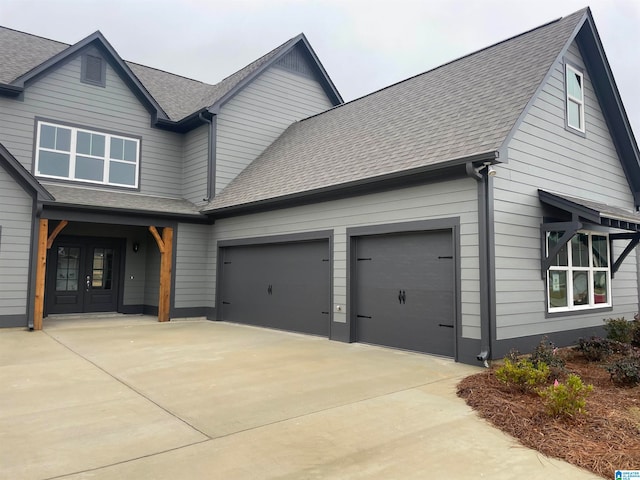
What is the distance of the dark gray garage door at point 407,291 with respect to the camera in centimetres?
735

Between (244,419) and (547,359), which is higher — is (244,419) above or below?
below

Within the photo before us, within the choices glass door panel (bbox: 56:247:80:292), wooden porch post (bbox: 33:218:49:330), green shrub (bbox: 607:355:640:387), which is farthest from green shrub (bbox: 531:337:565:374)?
glass door panel (bbox: 56:247:80:292)

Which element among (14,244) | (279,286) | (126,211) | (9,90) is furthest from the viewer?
(126,211)

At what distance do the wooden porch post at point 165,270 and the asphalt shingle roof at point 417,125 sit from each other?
1.35 meters

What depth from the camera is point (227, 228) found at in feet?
40.4

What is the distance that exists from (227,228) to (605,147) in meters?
9.12

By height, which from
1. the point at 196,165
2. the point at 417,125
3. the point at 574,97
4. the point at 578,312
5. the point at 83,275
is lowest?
the point at 578,312

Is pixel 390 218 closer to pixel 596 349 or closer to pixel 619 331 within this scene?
pixel 596 349

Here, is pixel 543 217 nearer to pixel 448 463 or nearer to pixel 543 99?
pixel 543 99

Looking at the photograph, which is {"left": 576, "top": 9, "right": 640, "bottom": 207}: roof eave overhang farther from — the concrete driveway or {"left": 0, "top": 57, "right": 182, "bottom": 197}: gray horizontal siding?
{"left": 0, "top": 57, "right": 182, "bottom": 197}: gray horizontal siding

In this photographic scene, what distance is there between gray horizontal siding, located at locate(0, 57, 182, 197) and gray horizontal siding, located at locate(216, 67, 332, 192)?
174 cm

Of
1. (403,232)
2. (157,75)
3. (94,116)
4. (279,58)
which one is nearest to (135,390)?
Answer: (403,232)

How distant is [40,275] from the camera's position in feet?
33.4

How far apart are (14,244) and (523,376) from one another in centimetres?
1038
